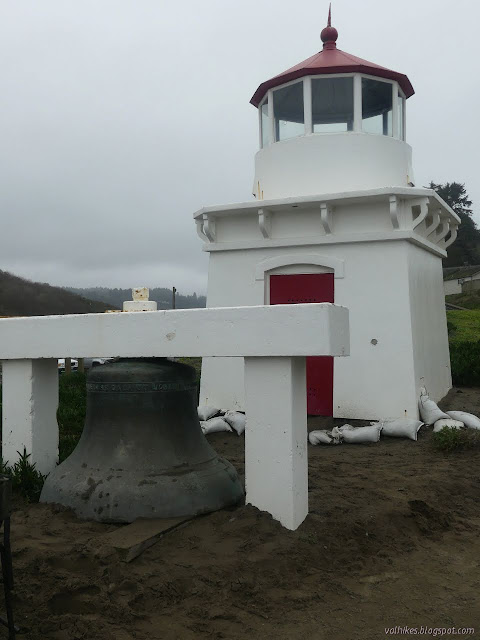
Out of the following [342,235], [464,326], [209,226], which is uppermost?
[209,226]

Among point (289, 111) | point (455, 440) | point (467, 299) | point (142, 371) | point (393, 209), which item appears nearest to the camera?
point (142, 371)

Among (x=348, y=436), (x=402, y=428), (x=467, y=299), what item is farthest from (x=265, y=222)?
(x=467, y=299)

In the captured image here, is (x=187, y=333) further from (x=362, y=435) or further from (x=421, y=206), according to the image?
(x=421, y=206)

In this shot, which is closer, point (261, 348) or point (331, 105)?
point (261, 348)

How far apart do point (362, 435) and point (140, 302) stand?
4.50 meters

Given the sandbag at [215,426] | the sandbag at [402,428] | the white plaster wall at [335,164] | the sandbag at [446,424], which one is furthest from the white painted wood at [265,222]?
the sandbag at [446,424]

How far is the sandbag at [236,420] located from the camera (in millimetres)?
9227

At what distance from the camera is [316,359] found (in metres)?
9.84

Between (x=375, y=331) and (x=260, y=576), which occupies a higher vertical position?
(x=375, y=331)

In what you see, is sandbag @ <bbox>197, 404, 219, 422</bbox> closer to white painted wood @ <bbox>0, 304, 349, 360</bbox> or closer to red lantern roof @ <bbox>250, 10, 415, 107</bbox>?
white painted wood @ <bbox>0, 304, 349, 360</bbox>

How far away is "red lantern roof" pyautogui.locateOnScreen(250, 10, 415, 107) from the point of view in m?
10.2

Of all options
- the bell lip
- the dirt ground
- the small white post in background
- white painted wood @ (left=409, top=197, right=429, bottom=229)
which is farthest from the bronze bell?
white painted wood @ (left=409, top=197, right=429, bottom=229)

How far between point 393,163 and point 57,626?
Answer: 914 centimetres

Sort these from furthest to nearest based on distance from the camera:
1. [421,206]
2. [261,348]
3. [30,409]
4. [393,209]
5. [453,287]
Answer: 1. [453,287]
2. [421,206]
3. [393,209]
4. [30,409]
5. [261,348]
